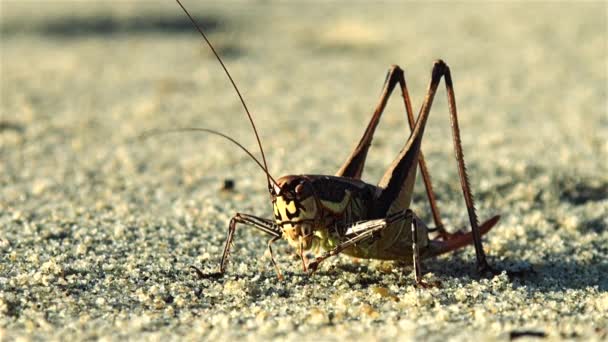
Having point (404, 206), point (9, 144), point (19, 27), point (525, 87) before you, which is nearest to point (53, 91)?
point (9, 144)

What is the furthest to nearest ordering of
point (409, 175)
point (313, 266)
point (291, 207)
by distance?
point (409, 175)
point (313, 266)
point (291, 207)

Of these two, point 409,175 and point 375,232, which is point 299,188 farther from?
point 409,175

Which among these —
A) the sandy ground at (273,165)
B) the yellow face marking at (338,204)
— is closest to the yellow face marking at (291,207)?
the yellow face marking at (338,204)

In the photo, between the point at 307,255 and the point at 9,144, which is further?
the point at 9,144

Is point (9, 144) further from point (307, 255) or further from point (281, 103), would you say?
point (307, 255)

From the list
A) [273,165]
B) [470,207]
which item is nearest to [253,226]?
[470,207]
